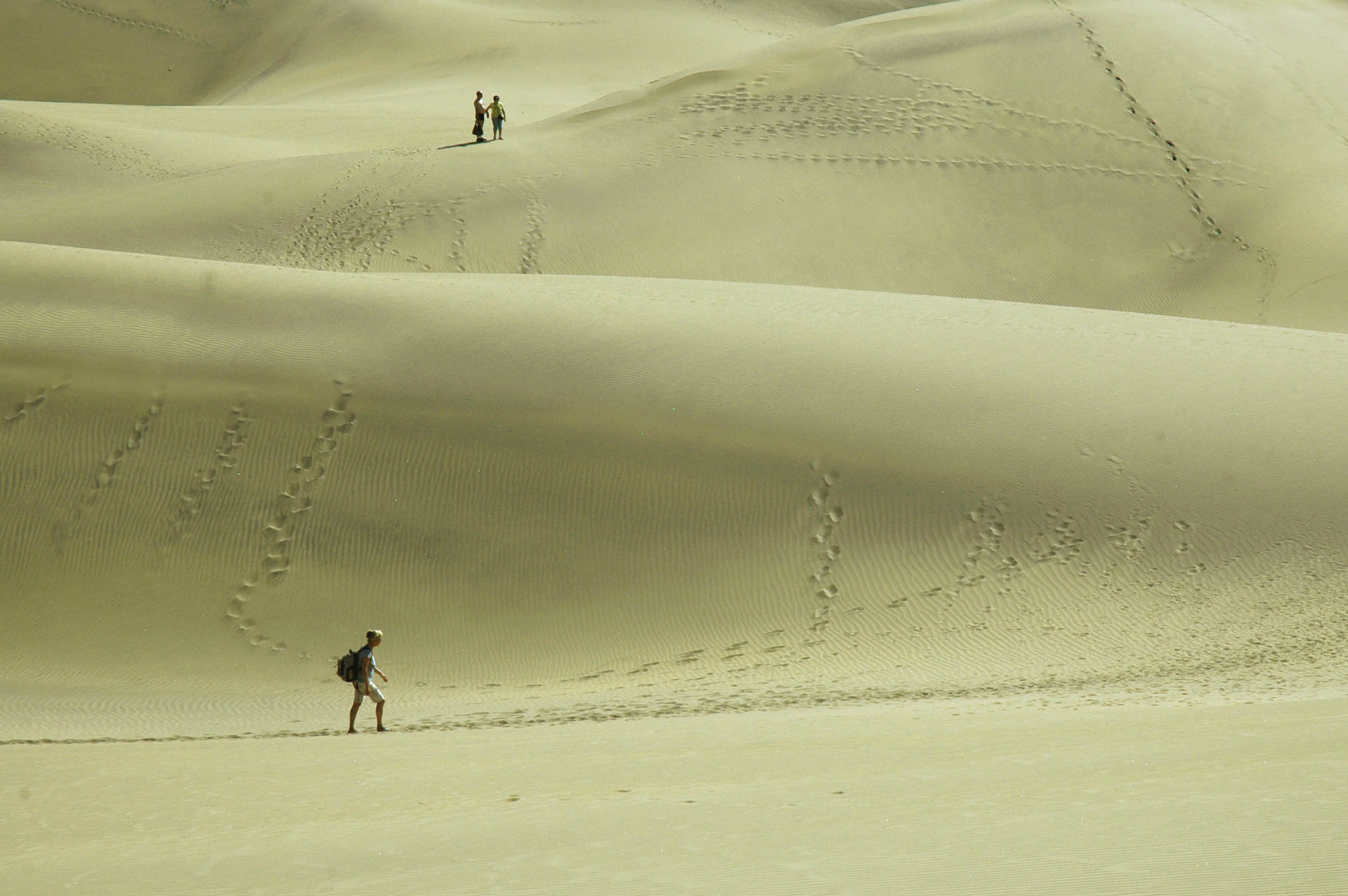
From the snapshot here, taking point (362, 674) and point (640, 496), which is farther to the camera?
point (640, 496)

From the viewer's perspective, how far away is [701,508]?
10.9m

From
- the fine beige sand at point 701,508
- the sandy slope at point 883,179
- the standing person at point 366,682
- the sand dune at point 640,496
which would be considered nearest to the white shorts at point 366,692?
the standing person at point 366,682

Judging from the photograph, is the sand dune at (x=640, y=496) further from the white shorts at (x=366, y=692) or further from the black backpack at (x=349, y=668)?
the black backpack at (x=349, y=668)

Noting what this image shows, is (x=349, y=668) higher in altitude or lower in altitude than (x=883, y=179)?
lower

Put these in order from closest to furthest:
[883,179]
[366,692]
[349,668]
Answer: [349,668] < [366,692] < [883,179]

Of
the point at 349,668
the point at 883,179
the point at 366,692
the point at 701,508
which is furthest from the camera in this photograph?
the point at 883,179

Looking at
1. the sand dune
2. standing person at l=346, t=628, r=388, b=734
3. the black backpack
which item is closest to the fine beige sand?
the sand dune

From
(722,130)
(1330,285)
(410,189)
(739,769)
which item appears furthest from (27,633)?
(1330,285)

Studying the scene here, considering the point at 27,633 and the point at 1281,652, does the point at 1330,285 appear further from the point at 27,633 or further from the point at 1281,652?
the point at 27,633

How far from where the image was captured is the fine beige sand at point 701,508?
17.6 ft

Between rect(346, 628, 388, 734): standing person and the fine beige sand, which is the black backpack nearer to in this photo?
rect(346, 628, 388, 734): standing person

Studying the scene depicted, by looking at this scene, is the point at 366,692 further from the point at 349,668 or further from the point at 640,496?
the point at 640,496

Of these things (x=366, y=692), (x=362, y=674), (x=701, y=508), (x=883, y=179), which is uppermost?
(x=883, y=179)

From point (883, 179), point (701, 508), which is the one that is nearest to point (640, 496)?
point (701, 508)
